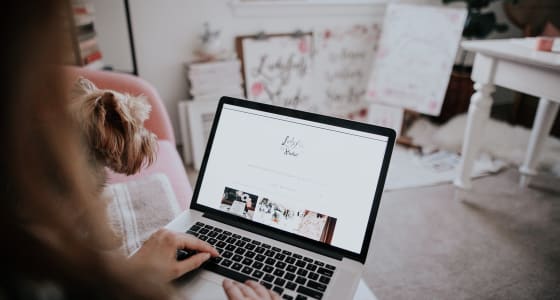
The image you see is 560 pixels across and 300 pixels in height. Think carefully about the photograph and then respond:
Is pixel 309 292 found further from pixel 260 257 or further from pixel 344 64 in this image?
pixel 344 64

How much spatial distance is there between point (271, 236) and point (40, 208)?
1.68 feet

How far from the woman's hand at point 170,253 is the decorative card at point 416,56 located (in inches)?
84.6

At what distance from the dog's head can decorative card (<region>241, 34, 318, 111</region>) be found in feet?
4.63

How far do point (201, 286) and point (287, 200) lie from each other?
0.82 feet

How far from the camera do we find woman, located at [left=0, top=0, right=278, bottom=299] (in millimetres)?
303

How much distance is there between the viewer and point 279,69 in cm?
253

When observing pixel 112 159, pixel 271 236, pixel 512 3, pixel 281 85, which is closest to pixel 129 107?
pixel 112 159

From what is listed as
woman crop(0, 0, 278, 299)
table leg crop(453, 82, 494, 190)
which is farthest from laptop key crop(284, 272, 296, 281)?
table leg crop(453, 82, 494, 190)

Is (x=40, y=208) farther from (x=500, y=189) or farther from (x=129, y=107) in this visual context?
(x=500, y=189)

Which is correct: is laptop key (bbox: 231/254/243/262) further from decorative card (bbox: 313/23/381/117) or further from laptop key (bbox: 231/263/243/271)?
decorative card (bbox: 313/23/381/117)

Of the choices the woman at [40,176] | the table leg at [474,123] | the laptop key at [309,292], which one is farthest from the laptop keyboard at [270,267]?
the table leg at [474,123]

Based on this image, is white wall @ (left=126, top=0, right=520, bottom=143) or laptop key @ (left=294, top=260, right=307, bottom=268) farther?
white wall @ (left=126, top=0, right=520, bottom=143)

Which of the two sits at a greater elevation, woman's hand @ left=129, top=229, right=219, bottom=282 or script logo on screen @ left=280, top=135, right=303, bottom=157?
script logo on screen @ left=280, top=135, right=303, bottom=157

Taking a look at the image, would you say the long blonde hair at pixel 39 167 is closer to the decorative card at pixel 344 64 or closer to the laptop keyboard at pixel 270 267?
the laptop keyboard at pixel 270 267
